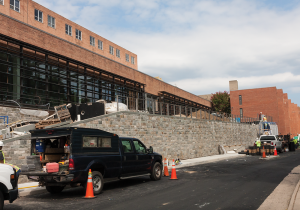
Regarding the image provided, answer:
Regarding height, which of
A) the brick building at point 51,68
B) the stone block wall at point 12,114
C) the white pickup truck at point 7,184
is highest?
the brick building at point 51,68

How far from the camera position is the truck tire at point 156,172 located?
11827 mm

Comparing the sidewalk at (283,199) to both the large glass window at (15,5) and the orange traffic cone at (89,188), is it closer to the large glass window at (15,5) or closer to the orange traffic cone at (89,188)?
the orange traffic cone at (89,188)

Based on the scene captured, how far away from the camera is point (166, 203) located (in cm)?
752

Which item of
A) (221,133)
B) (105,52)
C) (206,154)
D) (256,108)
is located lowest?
(206,154)

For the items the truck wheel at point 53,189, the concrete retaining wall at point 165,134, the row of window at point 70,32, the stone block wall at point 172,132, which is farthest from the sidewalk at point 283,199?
the row of window at point 70,32

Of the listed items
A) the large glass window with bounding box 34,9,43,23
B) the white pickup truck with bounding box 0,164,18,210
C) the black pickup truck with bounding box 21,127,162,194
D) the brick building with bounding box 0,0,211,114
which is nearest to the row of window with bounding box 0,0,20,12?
the brick building with bounding box 0,0,211,114

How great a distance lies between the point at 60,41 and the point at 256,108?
188ft

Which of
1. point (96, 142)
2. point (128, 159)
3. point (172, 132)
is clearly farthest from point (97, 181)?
point (172, 132)

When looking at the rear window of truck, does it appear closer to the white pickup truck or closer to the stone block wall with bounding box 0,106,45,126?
the white pickup truck

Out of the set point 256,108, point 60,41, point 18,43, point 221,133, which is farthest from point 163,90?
point 256,108

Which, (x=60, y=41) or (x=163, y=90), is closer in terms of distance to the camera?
(x=60, y=41)

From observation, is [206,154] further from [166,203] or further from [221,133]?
[166,203]

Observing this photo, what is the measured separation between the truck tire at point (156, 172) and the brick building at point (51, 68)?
816 cm

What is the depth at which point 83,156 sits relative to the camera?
28.3 feet
